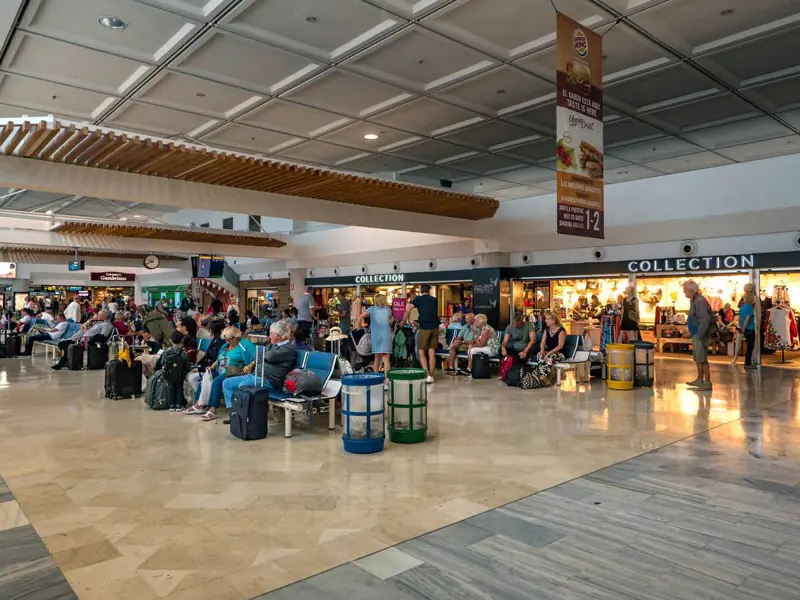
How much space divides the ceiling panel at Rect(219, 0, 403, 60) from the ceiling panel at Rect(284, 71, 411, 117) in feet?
3.47

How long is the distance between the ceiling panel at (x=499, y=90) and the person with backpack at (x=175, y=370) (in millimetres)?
5881

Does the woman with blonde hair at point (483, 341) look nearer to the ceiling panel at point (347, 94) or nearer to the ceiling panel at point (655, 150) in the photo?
the ceiling panel at point (347, 94)

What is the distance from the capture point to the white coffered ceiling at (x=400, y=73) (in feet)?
23.8

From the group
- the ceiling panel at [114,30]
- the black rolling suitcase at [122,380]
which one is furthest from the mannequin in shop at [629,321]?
the ceiling panel at [114,30]

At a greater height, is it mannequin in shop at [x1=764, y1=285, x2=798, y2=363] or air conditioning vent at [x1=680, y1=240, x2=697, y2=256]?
air conditioning vent at [x1=680, y1=240, x2=697, y2=256]

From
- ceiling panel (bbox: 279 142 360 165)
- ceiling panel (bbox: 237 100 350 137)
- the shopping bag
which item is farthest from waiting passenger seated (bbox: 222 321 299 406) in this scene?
ceiling panel (bbox: 279 142 360 165)

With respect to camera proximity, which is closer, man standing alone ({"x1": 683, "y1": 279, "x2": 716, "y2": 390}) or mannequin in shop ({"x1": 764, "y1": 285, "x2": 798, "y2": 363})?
man standing alone ({"x1": 683, "y1": 279, "x2": 716, "y2": 390})

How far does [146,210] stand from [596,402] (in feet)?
64.5

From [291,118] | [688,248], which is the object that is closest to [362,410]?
[291,118]

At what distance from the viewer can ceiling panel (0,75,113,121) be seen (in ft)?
31.0

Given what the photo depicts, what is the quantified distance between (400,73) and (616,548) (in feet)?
25.0

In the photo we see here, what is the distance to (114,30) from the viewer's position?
7656 millimetres

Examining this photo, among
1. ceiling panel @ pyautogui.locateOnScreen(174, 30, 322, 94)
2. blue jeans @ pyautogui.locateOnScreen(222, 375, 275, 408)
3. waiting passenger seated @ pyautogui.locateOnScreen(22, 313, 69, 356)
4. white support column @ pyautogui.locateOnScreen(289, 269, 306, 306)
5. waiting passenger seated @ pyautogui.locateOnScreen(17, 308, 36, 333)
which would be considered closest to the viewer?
blue jeans @ pyautogui.locateOnScreen(222, 375, 275, 408)

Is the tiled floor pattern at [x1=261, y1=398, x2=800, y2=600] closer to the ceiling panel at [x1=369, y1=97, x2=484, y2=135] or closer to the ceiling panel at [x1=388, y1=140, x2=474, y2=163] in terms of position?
the ceiling panel at [x1=369, y1=97, x2=484, y2=135]
